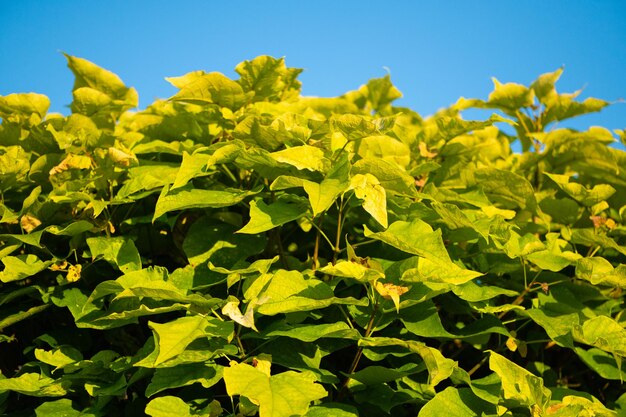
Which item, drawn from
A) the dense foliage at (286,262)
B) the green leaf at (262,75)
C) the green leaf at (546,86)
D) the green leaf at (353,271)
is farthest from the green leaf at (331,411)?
the green leaf at (546,86)

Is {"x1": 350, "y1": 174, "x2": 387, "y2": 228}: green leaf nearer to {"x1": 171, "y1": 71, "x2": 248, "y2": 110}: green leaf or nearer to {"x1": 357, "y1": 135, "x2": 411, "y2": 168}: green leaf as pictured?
{"x1": 357, "y1": 135, "x2": 411, "y2": 168}: green leaf

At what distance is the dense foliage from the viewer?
2.00 metres

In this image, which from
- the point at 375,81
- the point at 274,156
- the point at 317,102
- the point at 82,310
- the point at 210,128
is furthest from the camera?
the point at 375,81

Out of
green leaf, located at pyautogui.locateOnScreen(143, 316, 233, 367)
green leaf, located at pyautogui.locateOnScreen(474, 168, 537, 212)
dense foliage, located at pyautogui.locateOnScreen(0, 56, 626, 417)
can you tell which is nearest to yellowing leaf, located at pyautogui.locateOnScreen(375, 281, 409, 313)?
dense foliage, located at pyautogui.locateOnScreen(0, 56, 626, 417)

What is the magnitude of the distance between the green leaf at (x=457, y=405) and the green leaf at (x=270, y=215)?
28.6 inches

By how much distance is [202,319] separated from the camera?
1.92 m

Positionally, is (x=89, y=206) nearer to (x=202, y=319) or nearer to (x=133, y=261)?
(x=133, y=261)

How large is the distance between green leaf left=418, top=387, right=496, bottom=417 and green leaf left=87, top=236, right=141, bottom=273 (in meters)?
1.12

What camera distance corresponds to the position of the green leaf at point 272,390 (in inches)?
70.3

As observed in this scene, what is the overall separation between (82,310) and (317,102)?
1.47 meters

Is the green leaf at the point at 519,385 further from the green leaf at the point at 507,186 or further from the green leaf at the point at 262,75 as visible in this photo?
the green leaf at the point at 262,75

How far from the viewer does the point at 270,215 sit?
208 centimetres

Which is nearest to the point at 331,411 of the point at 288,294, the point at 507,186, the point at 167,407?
the point at 288,294

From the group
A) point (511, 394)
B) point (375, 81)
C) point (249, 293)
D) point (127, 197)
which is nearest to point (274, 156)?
point (249, 293)
